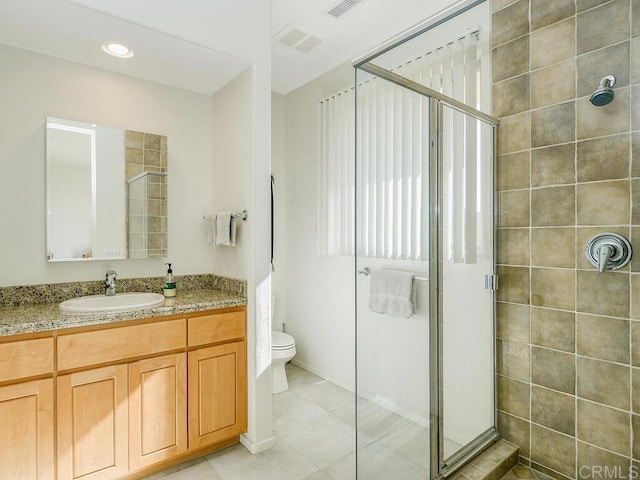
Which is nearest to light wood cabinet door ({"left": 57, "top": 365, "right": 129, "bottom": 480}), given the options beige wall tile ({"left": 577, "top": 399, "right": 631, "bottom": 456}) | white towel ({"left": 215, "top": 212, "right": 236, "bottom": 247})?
white towel ({"left": 215, "top": 212, "right": 236, "bottom": 247})

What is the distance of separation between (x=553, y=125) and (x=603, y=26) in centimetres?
46

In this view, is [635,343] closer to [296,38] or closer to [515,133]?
[515,133]

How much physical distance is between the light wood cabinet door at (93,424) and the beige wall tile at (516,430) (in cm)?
204

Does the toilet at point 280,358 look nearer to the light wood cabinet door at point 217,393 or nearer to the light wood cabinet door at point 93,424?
the light wood cabinet door at point 217,393

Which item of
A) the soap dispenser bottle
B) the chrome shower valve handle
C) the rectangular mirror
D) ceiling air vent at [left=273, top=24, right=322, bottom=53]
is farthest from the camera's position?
ceiling air vent at [left=273, top=24, right=322, bottom=53]

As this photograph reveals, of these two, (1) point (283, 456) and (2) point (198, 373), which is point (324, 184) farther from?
(1) point (283, 456)

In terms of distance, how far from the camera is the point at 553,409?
1877mm

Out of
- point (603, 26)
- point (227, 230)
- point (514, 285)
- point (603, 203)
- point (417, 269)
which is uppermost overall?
point (603, 26)

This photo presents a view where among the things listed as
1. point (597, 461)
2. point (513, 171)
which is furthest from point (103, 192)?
point (597, 461)

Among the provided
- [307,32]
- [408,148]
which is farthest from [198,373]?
[307,32]

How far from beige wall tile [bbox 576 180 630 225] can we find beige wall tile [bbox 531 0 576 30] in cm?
87

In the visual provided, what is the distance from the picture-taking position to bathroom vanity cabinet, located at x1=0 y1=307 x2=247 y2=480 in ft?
5.10

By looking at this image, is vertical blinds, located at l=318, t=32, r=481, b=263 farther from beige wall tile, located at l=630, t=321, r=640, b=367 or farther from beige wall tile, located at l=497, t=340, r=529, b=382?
beige wall tile, located at l=630, t=321, r=640, b=367

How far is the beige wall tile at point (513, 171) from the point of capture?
198cm
